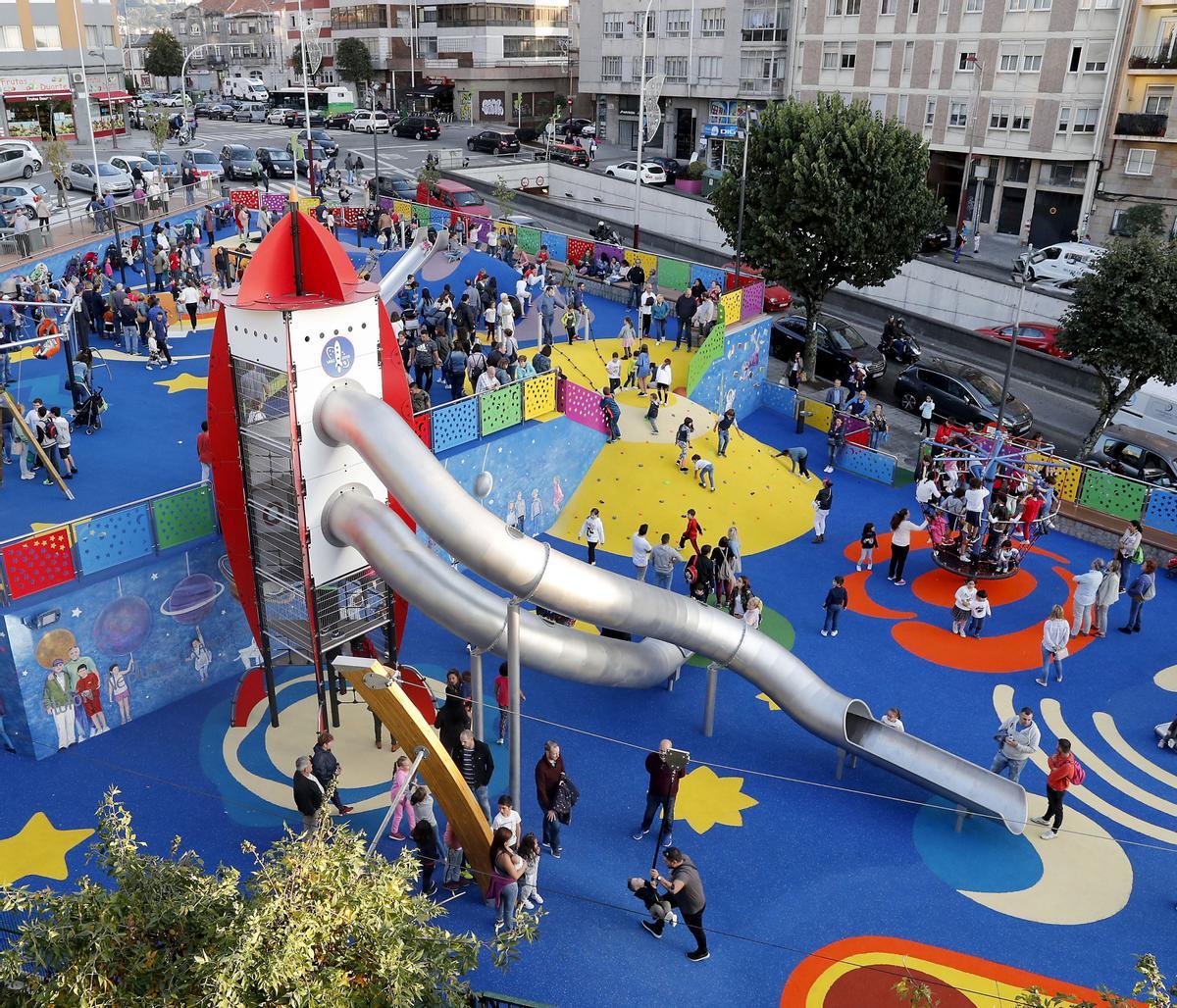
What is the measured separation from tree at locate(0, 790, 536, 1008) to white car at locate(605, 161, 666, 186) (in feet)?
190

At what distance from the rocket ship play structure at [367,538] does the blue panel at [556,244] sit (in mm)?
22301

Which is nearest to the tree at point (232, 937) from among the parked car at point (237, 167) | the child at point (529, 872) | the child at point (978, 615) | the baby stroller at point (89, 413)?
the child at point (529, 872)

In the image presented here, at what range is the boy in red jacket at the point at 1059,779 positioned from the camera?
16141mm

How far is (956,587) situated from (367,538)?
14216 mm

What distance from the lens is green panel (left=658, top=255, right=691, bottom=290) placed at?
36.5 meters

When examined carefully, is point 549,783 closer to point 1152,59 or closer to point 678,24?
point 1152,59

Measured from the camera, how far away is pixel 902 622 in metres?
22.7

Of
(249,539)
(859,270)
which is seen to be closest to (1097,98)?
(859,270)

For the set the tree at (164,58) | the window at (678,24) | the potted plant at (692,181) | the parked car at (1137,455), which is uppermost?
the window at (678,24)

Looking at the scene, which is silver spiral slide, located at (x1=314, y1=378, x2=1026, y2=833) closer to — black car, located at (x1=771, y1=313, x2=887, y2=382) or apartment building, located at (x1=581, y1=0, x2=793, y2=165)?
black car, located at (x1=771, y1=313, x2=887, y2=382)

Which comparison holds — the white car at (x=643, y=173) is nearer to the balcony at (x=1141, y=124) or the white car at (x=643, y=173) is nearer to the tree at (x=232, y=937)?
the balcony at (x=1141, y=124)

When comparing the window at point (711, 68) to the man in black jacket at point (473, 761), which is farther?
the window at point (711, 68)

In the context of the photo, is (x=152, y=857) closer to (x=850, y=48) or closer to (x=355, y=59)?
(x=850, y=48)

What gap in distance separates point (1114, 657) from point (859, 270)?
56.2ft
